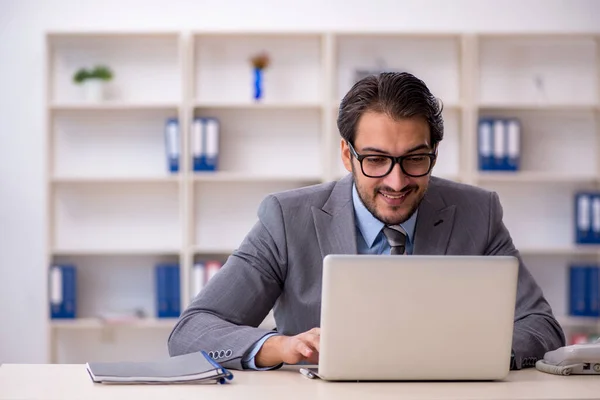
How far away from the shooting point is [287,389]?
162 centimetres

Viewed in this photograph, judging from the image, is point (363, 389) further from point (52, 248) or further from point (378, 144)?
point (52, 248)

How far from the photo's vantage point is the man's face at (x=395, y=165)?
2082mm

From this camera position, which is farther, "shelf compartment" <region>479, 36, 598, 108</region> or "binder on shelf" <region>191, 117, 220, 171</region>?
"shelf compartment" <region>479, 36, 598, 108</region>

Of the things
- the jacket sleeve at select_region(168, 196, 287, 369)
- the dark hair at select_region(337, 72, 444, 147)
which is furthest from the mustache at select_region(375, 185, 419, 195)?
the jacket sleeve at select_region(168, 196, 287, 369)

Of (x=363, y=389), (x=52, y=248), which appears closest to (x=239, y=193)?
(x=52, y=248)

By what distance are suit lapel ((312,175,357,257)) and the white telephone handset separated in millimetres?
608

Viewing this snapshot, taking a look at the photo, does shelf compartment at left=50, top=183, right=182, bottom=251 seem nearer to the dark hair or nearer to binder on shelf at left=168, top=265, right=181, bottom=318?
binder on shelf at left=168, top=265, right=181, bottom=318

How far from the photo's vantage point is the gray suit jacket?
217 cm

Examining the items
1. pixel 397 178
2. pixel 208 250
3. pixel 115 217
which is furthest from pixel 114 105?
pixel 397 178

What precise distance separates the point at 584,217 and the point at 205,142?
6.90 feet

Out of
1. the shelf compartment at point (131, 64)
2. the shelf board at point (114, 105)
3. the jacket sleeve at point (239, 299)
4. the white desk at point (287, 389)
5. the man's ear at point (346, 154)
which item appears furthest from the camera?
the shelf compartment at point (131, 64)

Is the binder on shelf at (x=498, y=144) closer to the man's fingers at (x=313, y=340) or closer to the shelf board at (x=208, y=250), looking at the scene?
the shelf board at (x=208, y=250)

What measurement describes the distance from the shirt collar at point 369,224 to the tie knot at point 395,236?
16 millimetres

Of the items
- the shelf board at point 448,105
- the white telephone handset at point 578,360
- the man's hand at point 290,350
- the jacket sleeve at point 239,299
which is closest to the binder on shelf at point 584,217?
the shelf board at point 448,105
